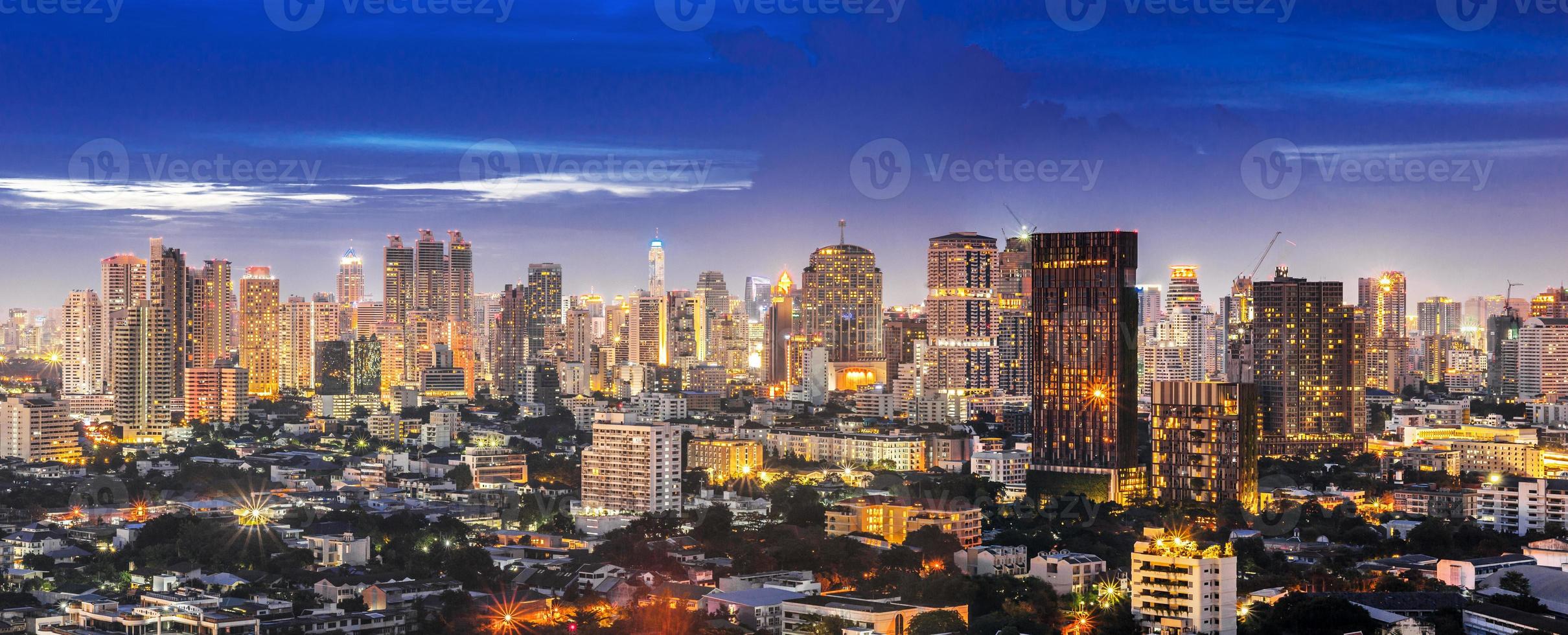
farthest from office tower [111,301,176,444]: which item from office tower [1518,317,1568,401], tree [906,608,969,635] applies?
office tower [1518,317,1568,401]

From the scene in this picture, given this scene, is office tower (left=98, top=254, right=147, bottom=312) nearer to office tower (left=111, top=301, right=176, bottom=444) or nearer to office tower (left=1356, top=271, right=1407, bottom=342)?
office tower (left=111, top=301, right=176, bottom=444)

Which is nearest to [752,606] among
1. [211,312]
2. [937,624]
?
[937,624]

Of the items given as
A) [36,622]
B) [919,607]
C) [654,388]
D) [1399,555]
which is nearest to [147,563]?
[36,622]

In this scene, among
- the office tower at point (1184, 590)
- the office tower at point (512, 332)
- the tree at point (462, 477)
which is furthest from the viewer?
the office tower at point (512, 332)

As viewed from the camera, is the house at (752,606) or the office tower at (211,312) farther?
the office tower at (211,312)

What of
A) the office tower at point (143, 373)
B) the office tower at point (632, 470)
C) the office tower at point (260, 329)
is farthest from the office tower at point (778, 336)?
the office tower at point (632, 470)

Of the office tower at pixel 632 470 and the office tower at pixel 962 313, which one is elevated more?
the office tower at pixel 962 313

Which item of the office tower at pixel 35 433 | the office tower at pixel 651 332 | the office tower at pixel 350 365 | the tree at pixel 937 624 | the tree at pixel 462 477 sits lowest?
the tree at pixel 937 624

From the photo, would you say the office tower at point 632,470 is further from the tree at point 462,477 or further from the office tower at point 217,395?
the office tower at point 217,395
